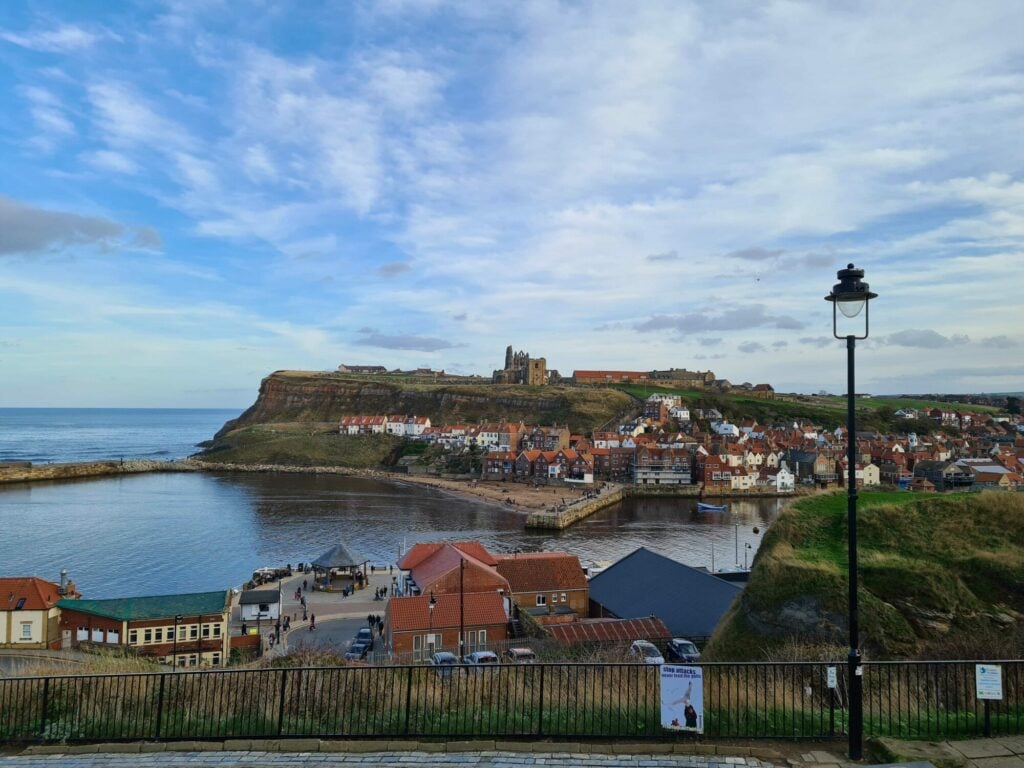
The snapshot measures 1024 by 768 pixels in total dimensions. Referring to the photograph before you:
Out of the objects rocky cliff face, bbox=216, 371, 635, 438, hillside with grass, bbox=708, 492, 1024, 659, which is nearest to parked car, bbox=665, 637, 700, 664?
hillside with grass, bbox=708, 492, 1024, 659

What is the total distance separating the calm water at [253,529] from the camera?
3847cm

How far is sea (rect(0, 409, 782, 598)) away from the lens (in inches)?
1518

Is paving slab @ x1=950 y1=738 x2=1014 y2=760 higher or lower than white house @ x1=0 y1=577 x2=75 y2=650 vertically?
higher

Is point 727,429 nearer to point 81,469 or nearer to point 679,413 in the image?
point 679,413

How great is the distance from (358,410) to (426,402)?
15094 mm

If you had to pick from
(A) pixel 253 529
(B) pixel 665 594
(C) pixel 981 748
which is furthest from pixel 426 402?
(C) pixel 981 748

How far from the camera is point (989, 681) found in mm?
6750

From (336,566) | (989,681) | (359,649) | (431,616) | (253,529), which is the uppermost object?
(989,681)

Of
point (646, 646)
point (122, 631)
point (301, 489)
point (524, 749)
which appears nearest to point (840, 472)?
point (301, 489)

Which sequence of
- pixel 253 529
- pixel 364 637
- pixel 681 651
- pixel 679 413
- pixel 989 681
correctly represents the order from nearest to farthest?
pixel 989 681, pixel 681 651, pixel 364 637, pixel 253 529, pixel 679 413

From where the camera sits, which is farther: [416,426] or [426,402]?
[426,402]

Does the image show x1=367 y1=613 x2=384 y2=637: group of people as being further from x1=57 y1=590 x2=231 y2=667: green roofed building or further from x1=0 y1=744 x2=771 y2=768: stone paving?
x1=0 y1=744 x2=771 y2=768: stone paving

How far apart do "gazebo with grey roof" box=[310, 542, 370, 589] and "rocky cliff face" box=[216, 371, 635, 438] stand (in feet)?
266

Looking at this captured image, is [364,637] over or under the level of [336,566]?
under
